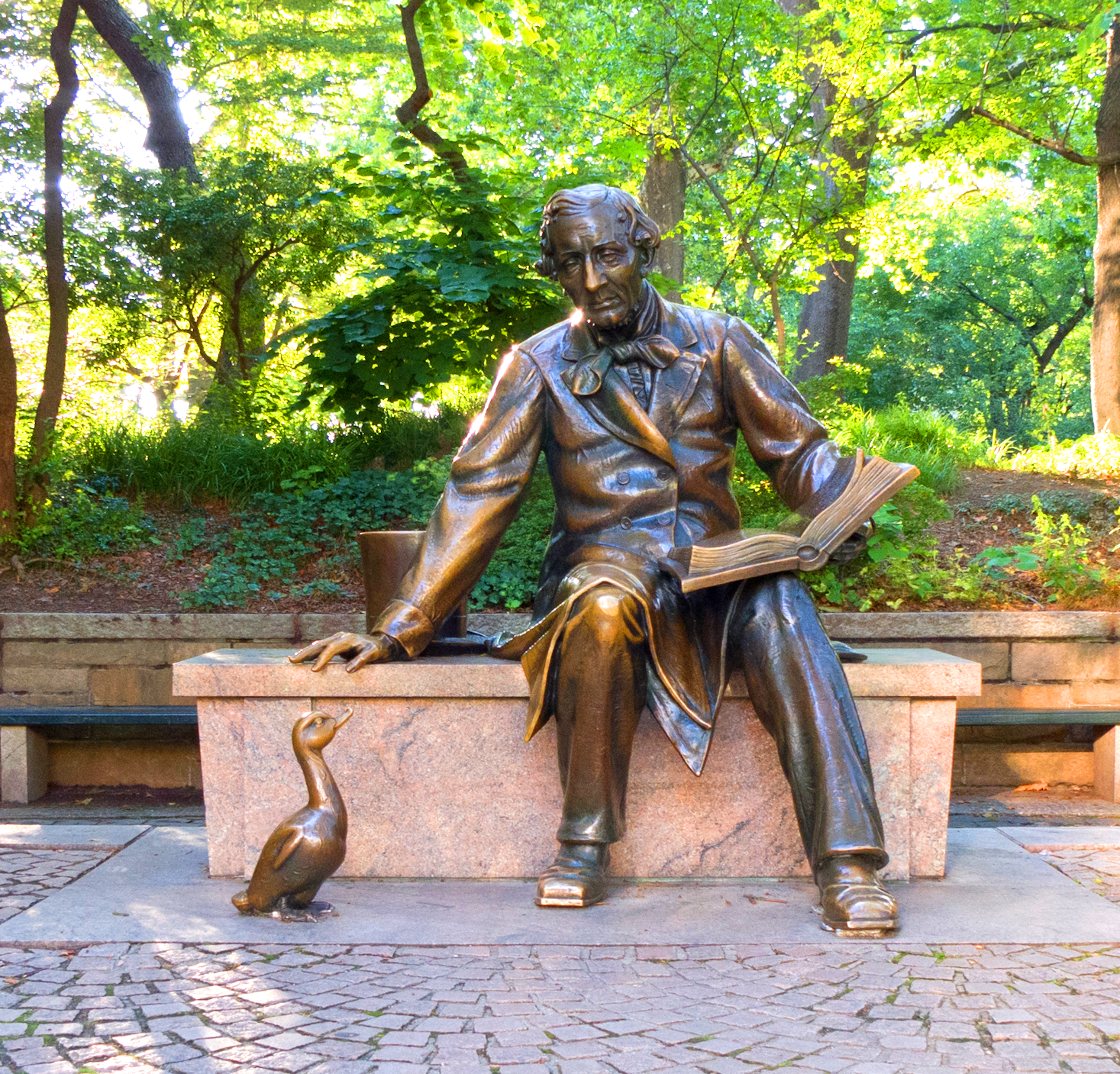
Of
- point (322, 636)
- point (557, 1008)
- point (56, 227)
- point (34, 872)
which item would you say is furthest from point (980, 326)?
point (557, 1008)

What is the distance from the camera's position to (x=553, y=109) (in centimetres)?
1382

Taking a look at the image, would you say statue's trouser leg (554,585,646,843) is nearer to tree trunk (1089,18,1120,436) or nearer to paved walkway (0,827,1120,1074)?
paved walkway (0,827,1120,1074)

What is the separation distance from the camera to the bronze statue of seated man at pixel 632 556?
3260 mm

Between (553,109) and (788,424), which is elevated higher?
(553,109)

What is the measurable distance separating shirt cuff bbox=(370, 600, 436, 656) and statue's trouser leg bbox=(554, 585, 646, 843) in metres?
0.51

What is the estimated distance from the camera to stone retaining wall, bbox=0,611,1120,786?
589cm

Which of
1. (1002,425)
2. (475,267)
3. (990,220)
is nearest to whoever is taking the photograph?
(475,267)

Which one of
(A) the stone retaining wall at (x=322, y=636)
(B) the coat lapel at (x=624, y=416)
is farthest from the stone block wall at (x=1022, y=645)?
(B) the coat lapel at (x=624, y=416)

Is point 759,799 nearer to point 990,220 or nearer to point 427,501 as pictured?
point 427,501

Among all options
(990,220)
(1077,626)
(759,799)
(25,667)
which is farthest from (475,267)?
(990,220)

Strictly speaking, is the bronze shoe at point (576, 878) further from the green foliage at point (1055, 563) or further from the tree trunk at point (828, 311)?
the tree trunk at point (828, 311)

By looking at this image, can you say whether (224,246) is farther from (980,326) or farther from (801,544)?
(980,326)

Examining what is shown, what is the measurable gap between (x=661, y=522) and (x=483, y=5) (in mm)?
4727

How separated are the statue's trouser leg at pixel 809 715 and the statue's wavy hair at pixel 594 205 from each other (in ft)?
3.63
